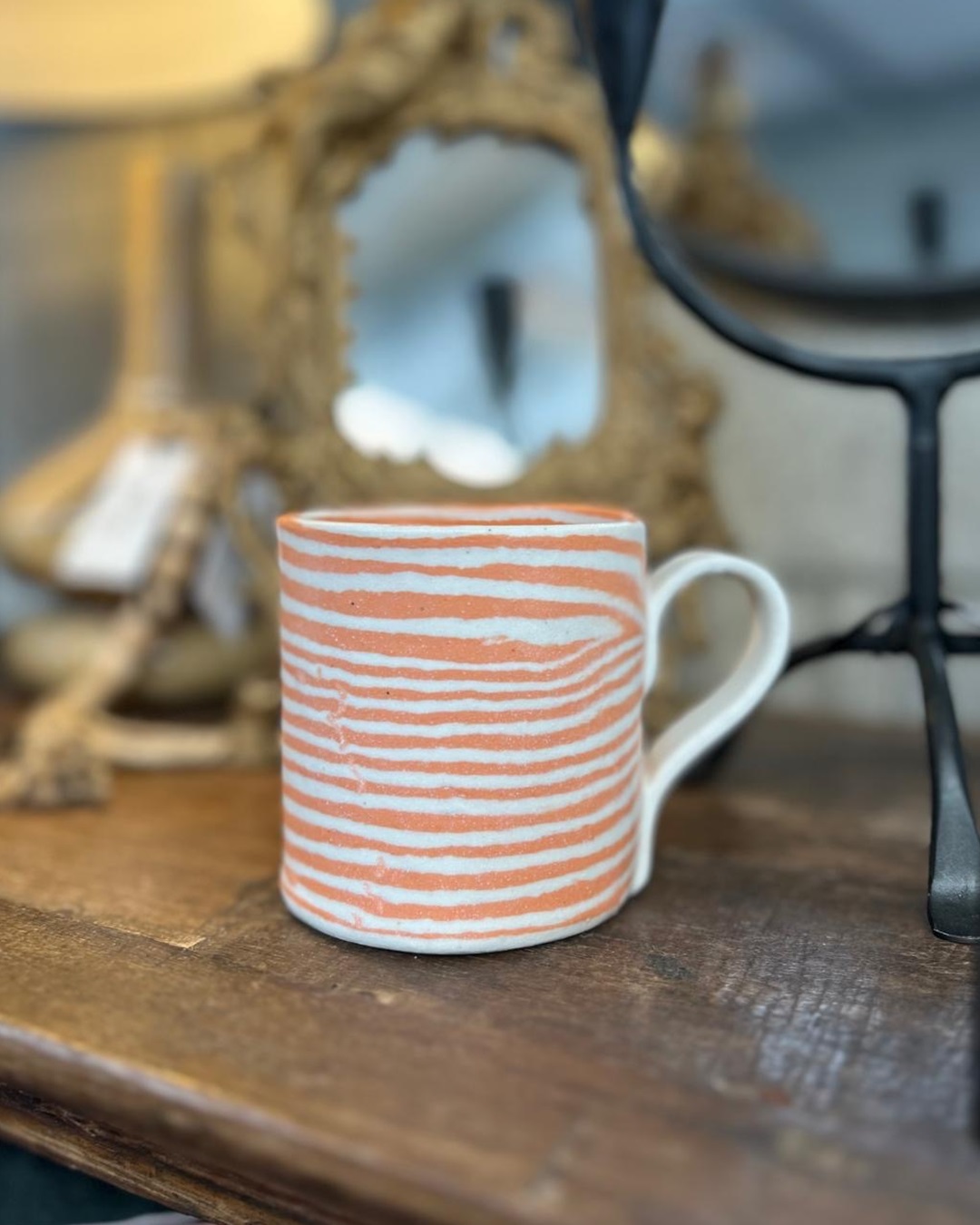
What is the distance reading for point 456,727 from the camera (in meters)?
0.35

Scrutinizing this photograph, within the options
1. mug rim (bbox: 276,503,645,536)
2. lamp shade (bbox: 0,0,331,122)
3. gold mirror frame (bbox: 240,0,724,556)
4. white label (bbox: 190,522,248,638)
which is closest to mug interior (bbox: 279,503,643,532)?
mug rim (bbox: 276,503,645,536)

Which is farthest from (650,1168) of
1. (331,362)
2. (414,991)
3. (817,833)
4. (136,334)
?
(136,334)

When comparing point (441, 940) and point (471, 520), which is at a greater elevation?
point (471, 520)

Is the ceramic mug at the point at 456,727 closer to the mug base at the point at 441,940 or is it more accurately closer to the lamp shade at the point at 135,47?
the mug base at the point at 441,940

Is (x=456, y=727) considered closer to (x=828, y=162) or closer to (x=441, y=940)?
(x=441, y=940)

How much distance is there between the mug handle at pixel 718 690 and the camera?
1.33 ft

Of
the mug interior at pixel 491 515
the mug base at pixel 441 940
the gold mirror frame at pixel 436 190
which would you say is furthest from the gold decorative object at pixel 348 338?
the mug base at pixel 441 940

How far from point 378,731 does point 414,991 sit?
0.27ft

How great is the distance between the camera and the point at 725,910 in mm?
406

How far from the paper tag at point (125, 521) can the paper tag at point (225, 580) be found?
3 centimetres

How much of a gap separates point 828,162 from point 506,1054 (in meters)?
0.57

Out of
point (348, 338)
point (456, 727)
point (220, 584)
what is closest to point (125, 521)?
point (220, 584)

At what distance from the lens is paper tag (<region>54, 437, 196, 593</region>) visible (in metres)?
0.67

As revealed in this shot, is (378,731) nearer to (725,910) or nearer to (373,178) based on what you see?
(725,910)
